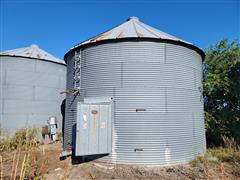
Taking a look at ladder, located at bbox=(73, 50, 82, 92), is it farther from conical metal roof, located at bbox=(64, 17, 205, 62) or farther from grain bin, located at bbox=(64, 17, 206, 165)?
conical metal roof, located at bbox=(64, 17, 205, 62)

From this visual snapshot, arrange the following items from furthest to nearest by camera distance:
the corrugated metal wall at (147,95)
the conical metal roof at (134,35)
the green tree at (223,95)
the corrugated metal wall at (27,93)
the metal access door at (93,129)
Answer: the corrugated metal wall at (27,93), the green tree at (223,95), the conical metal roof at (134,35), the corrugated metal wall at (147,95), the metal access door at (93,129)

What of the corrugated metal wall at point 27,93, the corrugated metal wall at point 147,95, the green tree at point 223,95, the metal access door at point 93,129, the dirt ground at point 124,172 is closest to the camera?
the dirt ground at point 124,172

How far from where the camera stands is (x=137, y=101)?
25.0ft

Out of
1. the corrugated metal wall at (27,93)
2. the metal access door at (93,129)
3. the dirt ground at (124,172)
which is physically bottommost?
the dirt ground at (124,172)

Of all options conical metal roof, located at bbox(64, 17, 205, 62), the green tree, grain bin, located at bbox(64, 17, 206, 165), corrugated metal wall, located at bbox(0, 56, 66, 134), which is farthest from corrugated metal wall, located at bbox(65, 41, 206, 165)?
corrugated metal wall, located at bbox(0, 56, 66, 134)

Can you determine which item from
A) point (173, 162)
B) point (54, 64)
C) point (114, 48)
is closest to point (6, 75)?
point (54, 64)

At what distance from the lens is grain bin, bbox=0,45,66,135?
11.7 meters

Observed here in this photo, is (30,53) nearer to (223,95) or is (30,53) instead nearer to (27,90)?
(27,90)

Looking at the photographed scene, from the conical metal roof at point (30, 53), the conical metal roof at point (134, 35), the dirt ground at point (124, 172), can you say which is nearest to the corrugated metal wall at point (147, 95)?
the conical metal roof at point (134, 35)

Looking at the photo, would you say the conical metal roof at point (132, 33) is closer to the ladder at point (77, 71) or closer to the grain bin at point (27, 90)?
the ladder at point (77, 71)

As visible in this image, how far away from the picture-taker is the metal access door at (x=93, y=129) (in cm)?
737

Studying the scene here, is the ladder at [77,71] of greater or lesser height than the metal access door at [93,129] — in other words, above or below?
above

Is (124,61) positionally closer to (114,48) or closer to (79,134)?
(114,48)

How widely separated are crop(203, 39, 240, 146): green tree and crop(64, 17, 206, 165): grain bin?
8.84ft
